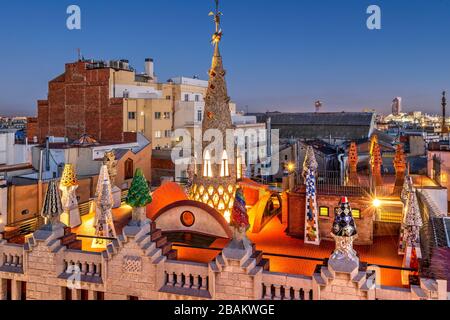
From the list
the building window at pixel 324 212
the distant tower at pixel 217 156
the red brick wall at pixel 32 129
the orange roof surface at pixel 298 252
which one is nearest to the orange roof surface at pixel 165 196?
the distant tower at pixel 217 156

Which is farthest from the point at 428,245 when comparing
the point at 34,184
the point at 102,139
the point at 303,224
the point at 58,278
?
the point at 102,139

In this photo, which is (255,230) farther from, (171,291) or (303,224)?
(171,291)

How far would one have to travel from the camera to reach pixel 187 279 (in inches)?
461

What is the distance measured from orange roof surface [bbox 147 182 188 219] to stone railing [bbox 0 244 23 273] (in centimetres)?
751

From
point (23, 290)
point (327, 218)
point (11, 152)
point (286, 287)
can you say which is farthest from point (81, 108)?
point (286, 287)

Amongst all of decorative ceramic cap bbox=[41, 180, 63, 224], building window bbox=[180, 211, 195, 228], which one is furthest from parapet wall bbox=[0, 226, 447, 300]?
building window bbox=[180, 211, 195, 228]

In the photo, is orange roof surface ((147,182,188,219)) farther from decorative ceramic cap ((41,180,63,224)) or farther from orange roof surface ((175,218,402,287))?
decorative ceramic cap ((41,180,63,224))

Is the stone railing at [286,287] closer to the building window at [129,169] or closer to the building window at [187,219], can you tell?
the building window at [187,219]

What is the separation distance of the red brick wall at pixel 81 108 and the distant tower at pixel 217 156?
3006cm

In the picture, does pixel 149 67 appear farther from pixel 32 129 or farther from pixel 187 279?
pixel 187 279

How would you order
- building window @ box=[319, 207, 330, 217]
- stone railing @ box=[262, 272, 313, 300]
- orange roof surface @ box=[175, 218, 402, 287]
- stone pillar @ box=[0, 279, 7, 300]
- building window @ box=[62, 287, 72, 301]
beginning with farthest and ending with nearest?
building window @ box=[319, 207, 330, 217] → orange roof surface @ box=[175, 218, 402, 287] → stone pillar @ box=[0, 279, 7, 300] → building window @ box=[62, 287, 72, 301] → stone railing @ box=[262, 272, 313, 300]

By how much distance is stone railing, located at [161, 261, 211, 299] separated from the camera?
453 inches

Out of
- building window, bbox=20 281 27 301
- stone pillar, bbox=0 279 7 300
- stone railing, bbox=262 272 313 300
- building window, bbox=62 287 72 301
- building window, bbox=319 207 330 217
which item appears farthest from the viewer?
building window, bbox=319 207 330 217

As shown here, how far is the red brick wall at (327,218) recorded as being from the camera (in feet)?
59.1
